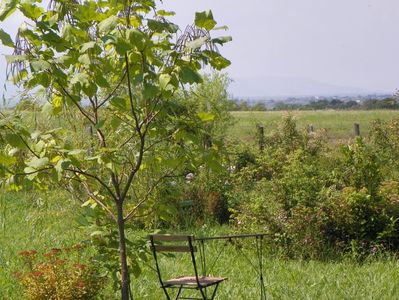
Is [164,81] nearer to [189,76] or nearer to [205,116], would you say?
[189,76]

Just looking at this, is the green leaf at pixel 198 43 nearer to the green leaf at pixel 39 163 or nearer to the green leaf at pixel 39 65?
the green leaf at pixel 39 65

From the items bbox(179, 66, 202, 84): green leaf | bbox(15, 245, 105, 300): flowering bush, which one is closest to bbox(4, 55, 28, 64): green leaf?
bbox(179, 66, 202, 84): green leaf

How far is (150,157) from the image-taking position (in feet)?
16.4

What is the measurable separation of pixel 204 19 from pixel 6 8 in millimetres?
1107

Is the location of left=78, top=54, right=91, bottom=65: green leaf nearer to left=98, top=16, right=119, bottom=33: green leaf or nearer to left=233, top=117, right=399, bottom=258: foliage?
left=98, top=16, right=119, bottom=33: green leaf

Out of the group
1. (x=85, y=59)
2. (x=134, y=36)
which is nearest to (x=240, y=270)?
(x=85, y=59)

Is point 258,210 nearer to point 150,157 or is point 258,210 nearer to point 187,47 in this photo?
point 150,157

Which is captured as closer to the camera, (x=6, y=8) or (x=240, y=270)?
(x=6, y=8)

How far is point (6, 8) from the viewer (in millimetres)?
4246

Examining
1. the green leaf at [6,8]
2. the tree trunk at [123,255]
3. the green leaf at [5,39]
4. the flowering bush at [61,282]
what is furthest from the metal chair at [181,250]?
the green leaf at [6,8]

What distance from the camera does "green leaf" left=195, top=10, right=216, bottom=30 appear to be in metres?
4.37

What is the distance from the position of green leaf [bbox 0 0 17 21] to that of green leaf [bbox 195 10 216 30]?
1.02m

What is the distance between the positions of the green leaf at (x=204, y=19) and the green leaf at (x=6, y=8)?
3.36 feet

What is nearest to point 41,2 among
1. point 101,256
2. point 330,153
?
point 101,256
